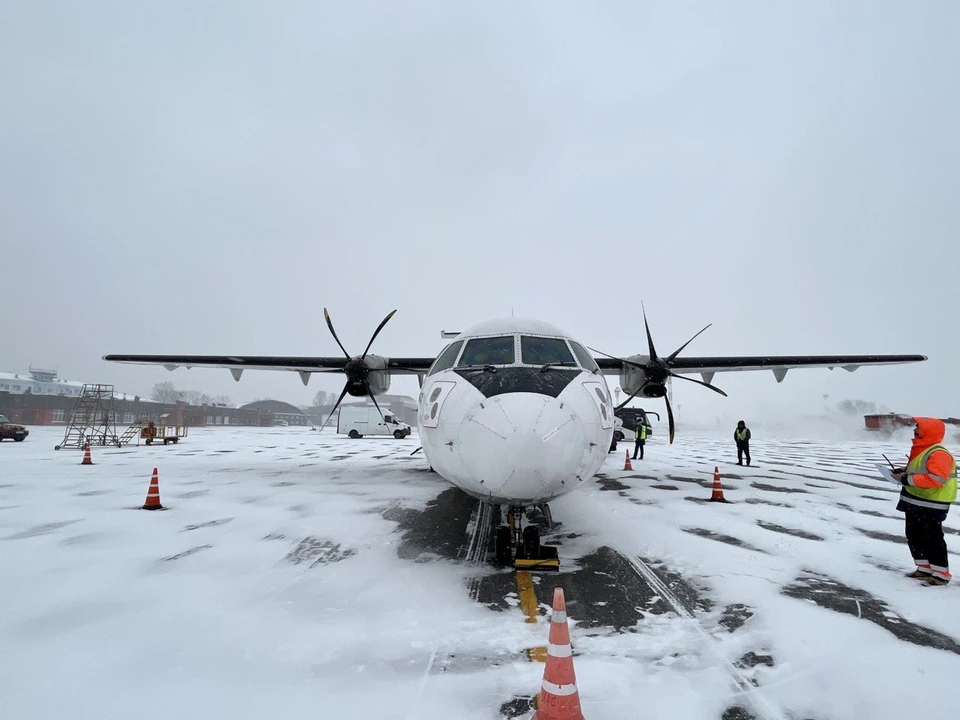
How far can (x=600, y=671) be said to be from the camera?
3.11 meters

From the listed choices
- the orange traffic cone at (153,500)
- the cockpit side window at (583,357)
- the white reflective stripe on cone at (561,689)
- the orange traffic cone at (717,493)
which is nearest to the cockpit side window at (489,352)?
the cockpit side window at (583,357)

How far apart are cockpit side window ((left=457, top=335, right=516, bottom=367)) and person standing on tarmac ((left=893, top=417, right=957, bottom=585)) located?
4483mm

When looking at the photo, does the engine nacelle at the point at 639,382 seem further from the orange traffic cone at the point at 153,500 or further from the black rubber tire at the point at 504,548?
the orange traffic cone at the point at 153,500

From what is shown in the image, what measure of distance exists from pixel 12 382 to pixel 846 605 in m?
91.2

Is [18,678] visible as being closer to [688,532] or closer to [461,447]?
[461,447]

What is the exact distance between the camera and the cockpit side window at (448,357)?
250 inches

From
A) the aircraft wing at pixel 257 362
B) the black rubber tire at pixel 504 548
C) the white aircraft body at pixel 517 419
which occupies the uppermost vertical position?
the aircraft wing at pixel 257 362

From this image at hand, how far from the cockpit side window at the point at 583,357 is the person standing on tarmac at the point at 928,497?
3.46 m

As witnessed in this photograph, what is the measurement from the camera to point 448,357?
6586 mm

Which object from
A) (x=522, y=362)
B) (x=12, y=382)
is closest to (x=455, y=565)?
(x=522, y=362)

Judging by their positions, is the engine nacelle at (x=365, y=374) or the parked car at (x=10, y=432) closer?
the engine nacelle at (x=365, y=374)

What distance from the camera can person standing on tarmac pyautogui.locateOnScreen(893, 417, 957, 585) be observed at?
4777mm

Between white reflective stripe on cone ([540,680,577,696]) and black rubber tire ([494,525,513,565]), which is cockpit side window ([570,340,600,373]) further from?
white reflective stripe on cone ([540,680,577,696])

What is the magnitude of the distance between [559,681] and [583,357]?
4464 mm
